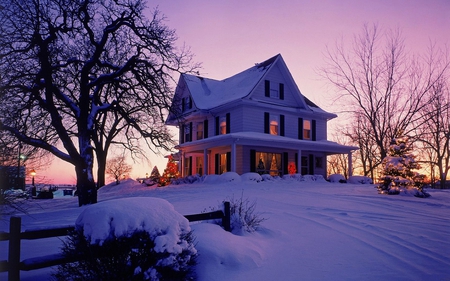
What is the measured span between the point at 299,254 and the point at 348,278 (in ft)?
4.16

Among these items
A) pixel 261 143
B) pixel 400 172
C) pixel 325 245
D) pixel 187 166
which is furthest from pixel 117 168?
pixel 325 245

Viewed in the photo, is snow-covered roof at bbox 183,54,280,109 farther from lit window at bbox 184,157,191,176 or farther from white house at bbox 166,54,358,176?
lit window at bbox 184,157,191,176

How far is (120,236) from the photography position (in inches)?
171

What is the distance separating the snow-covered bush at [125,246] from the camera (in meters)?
4.34

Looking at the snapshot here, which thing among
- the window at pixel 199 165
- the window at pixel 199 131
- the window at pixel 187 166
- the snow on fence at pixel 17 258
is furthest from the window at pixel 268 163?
the snow on fence at pixel 17 258

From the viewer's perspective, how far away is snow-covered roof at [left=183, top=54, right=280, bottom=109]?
2606 cm

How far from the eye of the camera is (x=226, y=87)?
30.2 meters

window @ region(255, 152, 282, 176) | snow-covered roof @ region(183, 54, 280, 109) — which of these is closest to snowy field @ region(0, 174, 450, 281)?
window @ region(255, 152, 282, 176)

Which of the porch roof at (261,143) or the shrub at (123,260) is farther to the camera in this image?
the porch roof at (261,143)

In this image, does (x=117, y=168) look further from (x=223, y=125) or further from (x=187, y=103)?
(x=223, y=125)

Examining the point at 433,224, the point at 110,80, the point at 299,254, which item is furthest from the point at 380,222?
the point at 110,80

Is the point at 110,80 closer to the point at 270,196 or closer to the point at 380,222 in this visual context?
the point at 270,196

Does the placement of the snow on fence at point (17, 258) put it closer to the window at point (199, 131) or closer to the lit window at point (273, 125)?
the lit window at point (273, 125)

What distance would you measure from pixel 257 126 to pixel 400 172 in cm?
1150
